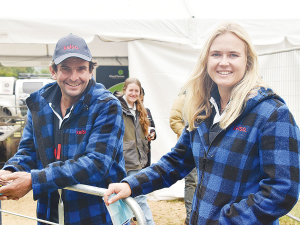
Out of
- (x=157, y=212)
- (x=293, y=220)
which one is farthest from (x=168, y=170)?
(x=157, y=212)

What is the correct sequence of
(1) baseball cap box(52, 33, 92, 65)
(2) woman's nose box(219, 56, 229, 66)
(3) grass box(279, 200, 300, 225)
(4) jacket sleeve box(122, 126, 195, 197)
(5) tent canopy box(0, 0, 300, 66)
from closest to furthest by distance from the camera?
(2) woman's nose box(219, 56, 229, 66)
(4) jacket sleeve box(122, 126, 195, 197)
(1) baseball cap box(52, 33, 92, 65)
(3) grass box(279, 200, 300, 225)
(5) tent canopy box(0, 0, 300, 66)

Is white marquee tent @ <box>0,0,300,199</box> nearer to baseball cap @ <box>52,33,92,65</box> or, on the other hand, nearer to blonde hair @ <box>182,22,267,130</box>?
baseball cap @ <box>52,33,92,65</box>

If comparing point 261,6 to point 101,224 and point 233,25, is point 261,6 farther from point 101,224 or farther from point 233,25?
point 101,224

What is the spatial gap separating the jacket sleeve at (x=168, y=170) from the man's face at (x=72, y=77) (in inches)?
26.6

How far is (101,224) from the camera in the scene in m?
1.76

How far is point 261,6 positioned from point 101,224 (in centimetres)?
451

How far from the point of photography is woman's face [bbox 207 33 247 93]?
1311mm

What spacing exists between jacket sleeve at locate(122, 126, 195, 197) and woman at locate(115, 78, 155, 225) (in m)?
2.25

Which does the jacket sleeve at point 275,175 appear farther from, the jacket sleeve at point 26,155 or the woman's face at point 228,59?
the jacket sleeve at point 26,155

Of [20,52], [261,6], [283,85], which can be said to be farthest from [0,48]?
[283,85]

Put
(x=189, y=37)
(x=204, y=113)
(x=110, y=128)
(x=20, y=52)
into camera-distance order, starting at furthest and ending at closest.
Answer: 1. (x=20, y=52)
2. (x=189, y=37)
3. (x=110, y=128)
4. (x=204, y=113)

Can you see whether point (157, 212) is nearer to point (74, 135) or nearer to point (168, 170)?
point (74, 135)

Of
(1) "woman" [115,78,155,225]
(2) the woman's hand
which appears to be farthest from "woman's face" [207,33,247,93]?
(1) "woman" [115,78,155,225]

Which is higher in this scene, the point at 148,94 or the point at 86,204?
the point at 148,94
